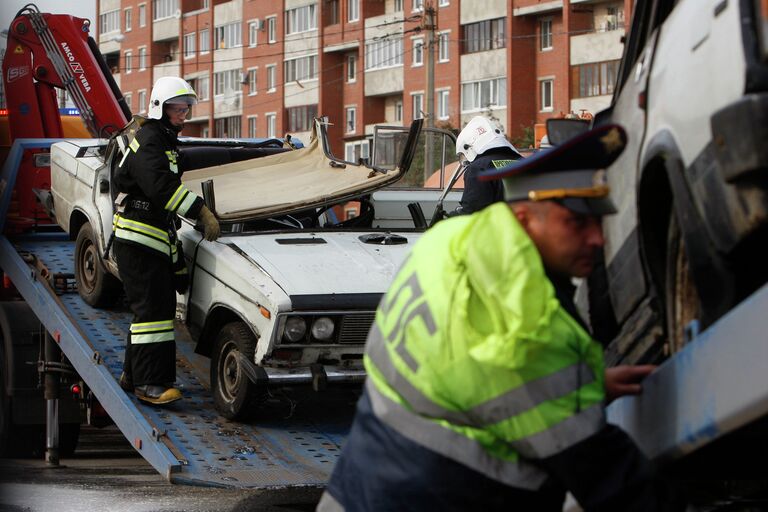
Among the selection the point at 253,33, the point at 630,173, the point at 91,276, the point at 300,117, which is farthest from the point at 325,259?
the point at 253,33

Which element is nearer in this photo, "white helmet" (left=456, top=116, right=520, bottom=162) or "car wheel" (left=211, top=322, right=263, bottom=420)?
"car wheel" (left=211, top=322, right=263, bottom=420)

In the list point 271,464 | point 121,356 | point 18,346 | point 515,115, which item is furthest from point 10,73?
point 515,115

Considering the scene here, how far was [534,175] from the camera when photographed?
3113 mm

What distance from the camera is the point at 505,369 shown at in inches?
115

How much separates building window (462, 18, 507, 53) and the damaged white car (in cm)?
5143

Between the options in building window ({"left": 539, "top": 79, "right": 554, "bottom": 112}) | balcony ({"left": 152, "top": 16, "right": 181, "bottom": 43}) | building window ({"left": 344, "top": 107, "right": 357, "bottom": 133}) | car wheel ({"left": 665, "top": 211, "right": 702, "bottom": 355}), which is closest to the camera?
car wheel ({"left": 665, "top": 211, "right": 702, "bottom": 355})

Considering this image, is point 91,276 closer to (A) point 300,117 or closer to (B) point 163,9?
(A) point 300,117

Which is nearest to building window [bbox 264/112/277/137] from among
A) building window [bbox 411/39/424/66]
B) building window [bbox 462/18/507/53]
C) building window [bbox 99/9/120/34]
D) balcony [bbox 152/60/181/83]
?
balcony [bbox 152/60/181/83]

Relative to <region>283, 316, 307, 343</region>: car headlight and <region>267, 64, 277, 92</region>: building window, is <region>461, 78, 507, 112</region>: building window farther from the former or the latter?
<region>283, 316, 307, 343</region>: car headlight

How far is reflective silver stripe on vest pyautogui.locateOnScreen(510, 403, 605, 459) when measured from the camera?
2959mm

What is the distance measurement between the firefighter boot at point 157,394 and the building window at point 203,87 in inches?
2961

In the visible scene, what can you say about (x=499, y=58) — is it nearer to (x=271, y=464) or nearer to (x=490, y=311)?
(x=271, y=464)

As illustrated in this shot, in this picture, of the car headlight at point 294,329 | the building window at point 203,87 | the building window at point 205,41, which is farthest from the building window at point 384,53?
the car headlight at point 294,329

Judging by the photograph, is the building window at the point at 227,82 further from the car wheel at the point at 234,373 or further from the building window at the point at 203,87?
the car wheel at the point at 234,373
